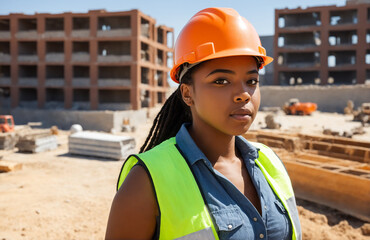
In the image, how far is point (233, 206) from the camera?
1433 millimetres

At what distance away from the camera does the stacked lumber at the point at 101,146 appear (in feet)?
41.7

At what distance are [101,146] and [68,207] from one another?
626 cm

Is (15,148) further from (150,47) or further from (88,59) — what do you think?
(150,47)

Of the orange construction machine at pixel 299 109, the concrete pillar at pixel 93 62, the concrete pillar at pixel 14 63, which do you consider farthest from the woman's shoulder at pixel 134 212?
the concrete pillar at pixel 14 63

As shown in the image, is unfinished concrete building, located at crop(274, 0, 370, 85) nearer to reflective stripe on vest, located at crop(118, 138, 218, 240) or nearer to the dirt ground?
the dirt ground

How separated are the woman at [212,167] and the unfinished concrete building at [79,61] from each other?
28.2m

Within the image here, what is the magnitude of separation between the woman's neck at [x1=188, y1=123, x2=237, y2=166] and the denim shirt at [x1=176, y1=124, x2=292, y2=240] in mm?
93

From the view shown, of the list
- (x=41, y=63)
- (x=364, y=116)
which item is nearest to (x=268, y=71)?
(x=364, y=116)

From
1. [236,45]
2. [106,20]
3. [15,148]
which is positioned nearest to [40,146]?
[15,148]

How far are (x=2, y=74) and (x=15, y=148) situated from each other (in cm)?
2221

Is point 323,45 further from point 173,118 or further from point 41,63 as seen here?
point 173,118

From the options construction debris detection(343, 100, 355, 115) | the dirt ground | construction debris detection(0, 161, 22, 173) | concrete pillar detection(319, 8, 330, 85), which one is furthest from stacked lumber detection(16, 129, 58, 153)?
concrete pillar detection(319, 8, 330, 85)

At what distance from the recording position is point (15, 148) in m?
15.6

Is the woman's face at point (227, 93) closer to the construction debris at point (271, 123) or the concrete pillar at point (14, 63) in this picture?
the construction debris at point (271, 123)
